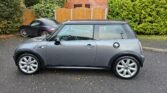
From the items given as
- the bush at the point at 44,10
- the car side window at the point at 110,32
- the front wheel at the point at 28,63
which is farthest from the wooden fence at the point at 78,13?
the front wheel at the point at 28,63

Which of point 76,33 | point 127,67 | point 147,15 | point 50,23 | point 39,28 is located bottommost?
point 39,28

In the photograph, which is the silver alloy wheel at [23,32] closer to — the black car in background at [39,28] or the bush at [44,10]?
the black car in background at [39,28]

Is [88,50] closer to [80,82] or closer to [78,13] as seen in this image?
[80,82]

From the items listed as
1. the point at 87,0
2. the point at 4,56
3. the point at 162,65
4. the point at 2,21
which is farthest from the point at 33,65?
the point at 87,0

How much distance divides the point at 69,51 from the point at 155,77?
237 centimetres

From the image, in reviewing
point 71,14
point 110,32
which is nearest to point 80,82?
point 110,32

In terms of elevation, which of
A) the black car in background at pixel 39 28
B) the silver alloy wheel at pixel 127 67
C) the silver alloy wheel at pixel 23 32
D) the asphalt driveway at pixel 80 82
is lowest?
the silver alloy wheel at pixel 23 32

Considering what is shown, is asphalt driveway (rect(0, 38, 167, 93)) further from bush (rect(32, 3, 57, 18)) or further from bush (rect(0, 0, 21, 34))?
bush (rect(32, 3, 57, 18))

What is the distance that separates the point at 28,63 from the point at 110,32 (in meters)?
2.34

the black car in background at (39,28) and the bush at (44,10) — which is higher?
the bush at (44,10)

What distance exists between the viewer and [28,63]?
8.06 metres

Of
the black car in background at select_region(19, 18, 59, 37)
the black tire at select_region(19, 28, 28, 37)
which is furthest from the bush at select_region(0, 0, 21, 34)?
the black car in background at select_region(19, 18, 59, 37)

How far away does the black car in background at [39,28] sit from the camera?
16.5 meters

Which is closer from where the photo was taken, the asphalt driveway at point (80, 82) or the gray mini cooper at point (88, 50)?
the asphalt driveway at point (80, 82)
